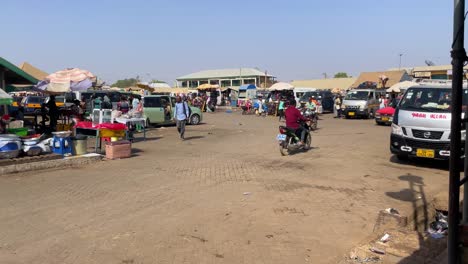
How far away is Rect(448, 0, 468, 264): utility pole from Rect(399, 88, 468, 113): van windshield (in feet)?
26.2

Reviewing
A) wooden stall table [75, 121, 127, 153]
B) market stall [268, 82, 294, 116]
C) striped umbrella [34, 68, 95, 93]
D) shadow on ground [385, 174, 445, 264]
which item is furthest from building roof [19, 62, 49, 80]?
shadow on ground [385, 174, 445, 264]

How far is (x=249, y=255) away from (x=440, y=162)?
308 inches

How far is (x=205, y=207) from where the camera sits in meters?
6.49

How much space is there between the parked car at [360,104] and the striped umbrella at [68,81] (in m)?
17.7

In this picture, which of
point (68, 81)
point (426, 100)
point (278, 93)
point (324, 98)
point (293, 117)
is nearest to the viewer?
point (426, 100)

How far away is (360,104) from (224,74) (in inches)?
2237

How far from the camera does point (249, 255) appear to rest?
4.65 metres

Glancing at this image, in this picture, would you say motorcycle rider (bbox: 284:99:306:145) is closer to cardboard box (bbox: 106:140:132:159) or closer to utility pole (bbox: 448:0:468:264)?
cardboard box (bbox: 106:140:132:159)

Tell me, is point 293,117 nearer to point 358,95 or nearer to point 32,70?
point 32,70

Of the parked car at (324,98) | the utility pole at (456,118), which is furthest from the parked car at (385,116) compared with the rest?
the utility pole at (456,118)

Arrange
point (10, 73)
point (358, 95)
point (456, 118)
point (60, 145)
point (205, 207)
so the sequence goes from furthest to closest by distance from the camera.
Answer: point (358, 95)
point (10, 73)
point (60, 145)
point (205, 207)
point (456, 118)

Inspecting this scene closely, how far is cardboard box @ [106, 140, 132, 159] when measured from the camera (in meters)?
11.2

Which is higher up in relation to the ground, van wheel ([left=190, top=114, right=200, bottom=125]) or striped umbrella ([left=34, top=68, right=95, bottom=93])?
striped umbrella ([left=34, top=68, right=95, bottom=93])

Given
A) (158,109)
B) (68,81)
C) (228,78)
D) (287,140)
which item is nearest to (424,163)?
(287,140)
